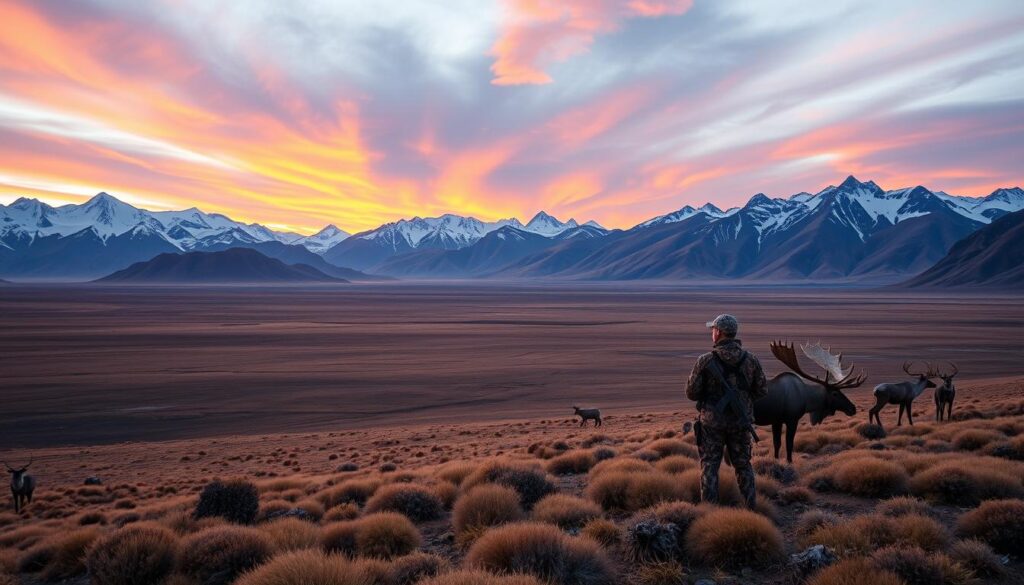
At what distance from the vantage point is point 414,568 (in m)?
5.43

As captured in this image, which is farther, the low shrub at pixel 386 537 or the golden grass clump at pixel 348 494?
the golden grass clump at pixel 348 494

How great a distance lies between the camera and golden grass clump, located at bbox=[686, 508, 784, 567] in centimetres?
564

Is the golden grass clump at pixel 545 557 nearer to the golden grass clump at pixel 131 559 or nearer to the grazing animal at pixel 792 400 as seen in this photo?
the golden grass clump at pixel 131 559

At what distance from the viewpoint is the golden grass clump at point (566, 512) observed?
281 inches

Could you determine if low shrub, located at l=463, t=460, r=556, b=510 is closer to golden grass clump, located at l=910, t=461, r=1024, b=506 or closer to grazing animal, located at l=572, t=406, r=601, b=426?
golden grass clump, located at l=910, t=461, r=1024, b=506

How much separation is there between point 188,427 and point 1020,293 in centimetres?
18392

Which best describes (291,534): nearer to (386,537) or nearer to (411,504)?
(386,537)

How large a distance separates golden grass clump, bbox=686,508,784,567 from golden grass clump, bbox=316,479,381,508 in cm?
606

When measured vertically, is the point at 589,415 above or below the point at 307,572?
below

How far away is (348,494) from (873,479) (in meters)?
7.87

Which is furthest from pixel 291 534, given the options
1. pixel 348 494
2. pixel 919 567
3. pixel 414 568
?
pixel 919 567

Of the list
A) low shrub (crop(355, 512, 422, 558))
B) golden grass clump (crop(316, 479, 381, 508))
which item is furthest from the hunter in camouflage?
golden grass clump (crop(316, 479, 381, 508))

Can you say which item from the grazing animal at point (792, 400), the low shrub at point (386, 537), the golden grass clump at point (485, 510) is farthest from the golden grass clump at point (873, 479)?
the low shrub at point (386, 537)

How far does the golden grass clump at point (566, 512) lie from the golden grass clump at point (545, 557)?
4.44 ft
